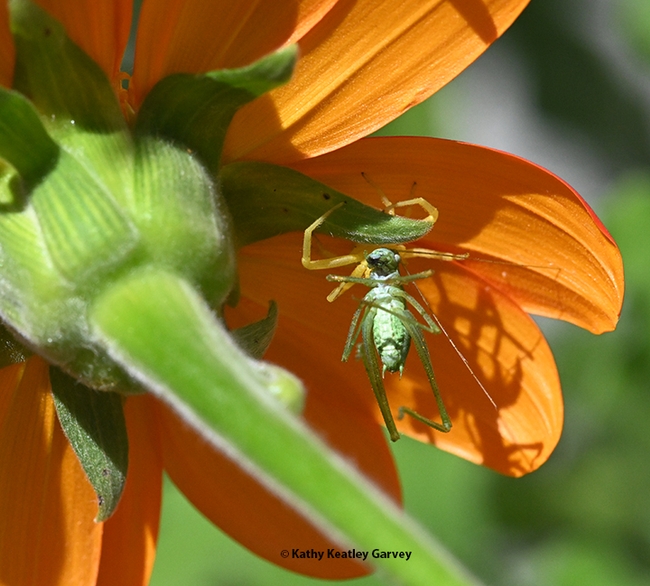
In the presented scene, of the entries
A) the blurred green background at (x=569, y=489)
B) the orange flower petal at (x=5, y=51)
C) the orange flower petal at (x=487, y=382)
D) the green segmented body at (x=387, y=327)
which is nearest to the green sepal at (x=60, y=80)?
the orange flower petal at (x=5, y=51)

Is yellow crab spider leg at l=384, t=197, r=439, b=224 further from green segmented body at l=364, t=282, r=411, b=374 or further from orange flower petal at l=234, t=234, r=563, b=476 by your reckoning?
green segmented body at l=364, t=282, r=411, b=374

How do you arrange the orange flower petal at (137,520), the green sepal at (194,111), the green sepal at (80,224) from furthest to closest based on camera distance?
the orange flower petal at (137,520), the green sepal at (194,111), the green sepal at (80,224)

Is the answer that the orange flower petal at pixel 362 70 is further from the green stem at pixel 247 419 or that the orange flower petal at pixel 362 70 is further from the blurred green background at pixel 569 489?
the blurred green background at pixel 569 489

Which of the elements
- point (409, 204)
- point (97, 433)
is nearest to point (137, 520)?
point (97, 433)

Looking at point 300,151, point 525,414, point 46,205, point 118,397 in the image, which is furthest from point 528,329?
point 46,205

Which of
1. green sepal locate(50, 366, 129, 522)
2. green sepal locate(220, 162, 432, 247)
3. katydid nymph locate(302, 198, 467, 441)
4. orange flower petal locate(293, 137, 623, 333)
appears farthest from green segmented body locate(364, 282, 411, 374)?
green sepal locate(50, 366, 129, 522)

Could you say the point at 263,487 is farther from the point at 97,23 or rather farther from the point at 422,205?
the point at 97,23
